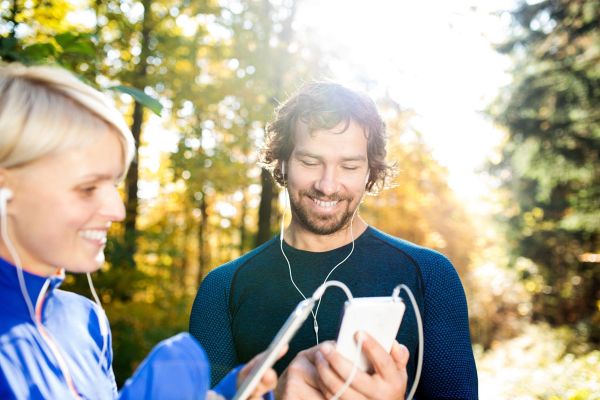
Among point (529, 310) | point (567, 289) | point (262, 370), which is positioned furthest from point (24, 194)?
point (529, 310)

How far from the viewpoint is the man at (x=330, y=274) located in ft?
7.42

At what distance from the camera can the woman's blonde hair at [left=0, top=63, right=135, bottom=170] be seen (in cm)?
129

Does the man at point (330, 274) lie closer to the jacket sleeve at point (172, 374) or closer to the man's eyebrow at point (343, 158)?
the man's eyebrow at point (343, 158)

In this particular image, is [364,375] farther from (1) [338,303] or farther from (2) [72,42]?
(2) [72,42]

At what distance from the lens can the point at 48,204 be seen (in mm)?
1318

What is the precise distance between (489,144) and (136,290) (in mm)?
14306

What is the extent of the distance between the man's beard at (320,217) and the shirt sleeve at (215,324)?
422 millimetres

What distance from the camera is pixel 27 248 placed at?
1.38 meters

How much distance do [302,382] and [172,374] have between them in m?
0.63

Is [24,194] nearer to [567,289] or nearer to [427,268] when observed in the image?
[427,268]

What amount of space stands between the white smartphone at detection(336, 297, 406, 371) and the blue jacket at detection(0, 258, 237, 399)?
1.06ft

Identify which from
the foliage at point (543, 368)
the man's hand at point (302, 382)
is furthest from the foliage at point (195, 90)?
the man's hand at point (302, 382)

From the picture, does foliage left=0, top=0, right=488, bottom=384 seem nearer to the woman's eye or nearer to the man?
the man

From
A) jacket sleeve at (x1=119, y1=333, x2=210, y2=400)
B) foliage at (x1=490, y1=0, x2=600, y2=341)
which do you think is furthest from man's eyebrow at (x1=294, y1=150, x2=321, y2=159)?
foliage at (x1=490, y1=0, x2=600, y2=341)
